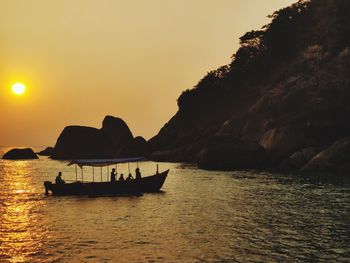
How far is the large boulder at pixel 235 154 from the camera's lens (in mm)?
67938

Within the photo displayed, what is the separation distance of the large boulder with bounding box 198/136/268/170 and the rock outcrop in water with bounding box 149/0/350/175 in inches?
6.2

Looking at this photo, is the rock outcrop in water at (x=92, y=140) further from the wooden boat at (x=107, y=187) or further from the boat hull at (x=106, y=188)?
the boat hull at (x=106, y=188)

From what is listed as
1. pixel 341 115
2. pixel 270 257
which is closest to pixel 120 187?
pixel 270 257

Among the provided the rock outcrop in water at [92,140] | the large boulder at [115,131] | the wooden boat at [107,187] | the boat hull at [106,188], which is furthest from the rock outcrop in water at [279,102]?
the rock outcrop in water at [92,140]

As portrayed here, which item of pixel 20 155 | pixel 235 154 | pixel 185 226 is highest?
pixel 20 155

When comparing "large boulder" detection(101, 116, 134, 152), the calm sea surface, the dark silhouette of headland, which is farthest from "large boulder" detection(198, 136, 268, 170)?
"large boulder" detection(101, 116, 134, 152)

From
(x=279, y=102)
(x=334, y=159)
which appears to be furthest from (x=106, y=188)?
(x=279, y=102)

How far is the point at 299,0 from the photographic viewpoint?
4562 inches

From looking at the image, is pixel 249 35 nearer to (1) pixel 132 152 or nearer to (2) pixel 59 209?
(1) pixel 132 152

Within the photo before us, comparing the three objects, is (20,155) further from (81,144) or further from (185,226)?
(185,226)

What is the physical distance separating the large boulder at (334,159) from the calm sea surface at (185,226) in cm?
1377

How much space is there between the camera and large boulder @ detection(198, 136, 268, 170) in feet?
223

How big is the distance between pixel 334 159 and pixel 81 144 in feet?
423

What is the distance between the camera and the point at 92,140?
570 feet
